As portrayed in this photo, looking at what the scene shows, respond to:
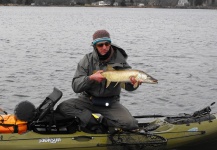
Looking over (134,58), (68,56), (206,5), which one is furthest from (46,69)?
(206,5)

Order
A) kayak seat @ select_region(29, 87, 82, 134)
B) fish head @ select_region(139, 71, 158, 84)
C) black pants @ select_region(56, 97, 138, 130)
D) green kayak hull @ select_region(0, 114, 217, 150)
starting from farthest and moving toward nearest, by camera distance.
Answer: black pants @ select_region(56, 97, 138, 130) < kayak seat @ select_region(29, 87, 82, 134) < green kayak hull @ select_region(0, 114, 217, 150) < fish head @ select_region(139, 71, 158, 84)

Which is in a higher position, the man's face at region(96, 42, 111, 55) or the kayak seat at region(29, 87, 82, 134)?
the man's face at region(96, 42, 111, 55)

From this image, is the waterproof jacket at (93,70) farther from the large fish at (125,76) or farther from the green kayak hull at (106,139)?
the green kayak hull at (106,139)

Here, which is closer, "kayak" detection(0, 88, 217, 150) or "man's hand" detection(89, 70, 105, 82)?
"man's hand" detection(89, 70, 105, 82)

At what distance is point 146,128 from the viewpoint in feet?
26.3

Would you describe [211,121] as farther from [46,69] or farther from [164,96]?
[46,69]

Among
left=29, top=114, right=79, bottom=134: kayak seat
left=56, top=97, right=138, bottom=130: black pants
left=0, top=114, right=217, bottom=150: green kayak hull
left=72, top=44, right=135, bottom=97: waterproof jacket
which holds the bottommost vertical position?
left=0, top=114, right=217, bottom=150: green kayak hull

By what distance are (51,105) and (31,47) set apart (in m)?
21.4

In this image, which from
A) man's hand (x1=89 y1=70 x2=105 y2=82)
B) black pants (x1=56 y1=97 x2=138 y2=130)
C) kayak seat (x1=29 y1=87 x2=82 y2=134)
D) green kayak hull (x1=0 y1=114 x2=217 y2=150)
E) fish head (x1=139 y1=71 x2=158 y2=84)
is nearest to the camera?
fish head (x1=139 y1=71 x2=158 y2=84)

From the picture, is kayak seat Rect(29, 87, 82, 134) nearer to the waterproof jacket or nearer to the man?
the man

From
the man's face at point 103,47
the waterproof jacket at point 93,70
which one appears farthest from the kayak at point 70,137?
the man's face at point 103,47

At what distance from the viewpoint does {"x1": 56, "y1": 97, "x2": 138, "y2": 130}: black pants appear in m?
7.40

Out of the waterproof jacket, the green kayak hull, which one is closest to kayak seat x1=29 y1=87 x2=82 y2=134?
the green kayak hull

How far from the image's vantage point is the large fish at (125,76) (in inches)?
264
